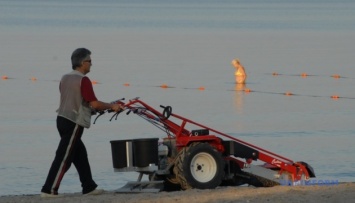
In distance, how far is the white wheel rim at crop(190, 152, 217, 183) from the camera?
13.4m

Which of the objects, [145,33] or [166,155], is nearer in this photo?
[166,155]

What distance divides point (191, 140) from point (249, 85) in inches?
709

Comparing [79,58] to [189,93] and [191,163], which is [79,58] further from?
[189,93]

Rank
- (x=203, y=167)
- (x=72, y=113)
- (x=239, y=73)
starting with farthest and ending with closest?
(x=239, y=73), (x=203, y=167), (x=72, y=113)

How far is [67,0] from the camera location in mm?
159250

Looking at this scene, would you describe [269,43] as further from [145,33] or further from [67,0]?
[67,0]

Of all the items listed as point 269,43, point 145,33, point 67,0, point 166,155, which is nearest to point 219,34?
point 145,33

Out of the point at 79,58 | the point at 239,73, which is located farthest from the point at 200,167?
the point at 239,73

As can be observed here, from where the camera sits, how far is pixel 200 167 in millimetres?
13508

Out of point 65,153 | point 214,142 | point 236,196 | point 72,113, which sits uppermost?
point 72,113

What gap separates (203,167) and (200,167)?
33mm

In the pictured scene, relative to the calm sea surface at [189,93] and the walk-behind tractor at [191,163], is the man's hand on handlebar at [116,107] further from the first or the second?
the calm sea surface at [189,93]

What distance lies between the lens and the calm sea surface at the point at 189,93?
18.7 meters

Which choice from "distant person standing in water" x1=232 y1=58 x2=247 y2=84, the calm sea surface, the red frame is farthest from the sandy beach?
"distant person standing in water" x1=232 y1=58 x2=247 y2=84
